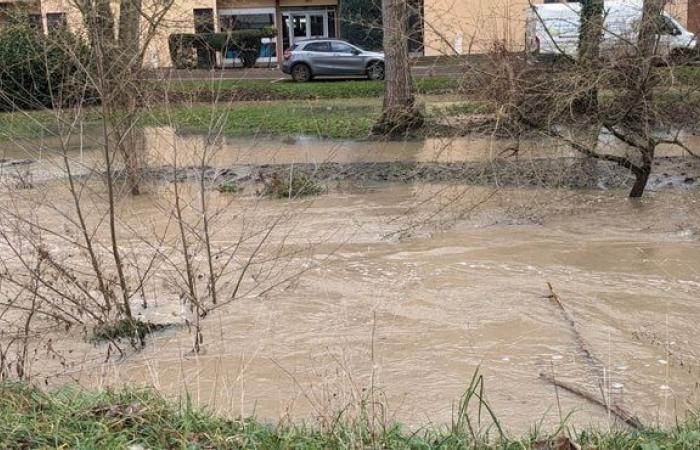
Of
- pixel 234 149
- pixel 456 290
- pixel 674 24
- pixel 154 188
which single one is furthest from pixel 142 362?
pixel 234 149

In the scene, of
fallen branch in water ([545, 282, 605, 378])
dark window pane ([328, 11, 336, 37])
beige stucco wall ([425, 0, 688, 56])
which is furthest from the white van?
dark window pane ([328, 11, 336, 37])

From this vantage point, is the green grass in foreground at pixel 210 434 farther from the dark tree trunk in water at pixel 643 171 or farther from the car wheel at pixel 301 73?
the car wheel at pixel 301 73

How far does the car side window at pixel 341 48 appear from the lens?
27984mm

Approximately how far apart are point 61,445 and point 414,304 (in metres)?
3.97

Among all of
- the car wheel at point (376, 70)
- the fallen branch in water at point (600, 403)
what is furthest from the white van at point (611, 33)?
the car wheel at point (376, 70)

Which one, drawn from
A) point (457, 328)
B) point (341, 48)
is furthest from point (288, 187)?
point (341, 48)

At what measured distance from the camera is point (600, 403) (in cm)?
485

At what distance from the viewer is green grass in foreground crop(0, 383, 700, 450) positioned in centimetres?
354

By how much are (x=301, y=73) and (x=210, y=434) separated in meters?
25.7

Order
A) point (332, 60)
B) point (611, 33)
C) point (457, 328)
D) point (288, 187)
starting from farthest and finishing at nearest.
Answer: point (332, 60) < point (288, 187) < point (611, 33) < point (457, 328)

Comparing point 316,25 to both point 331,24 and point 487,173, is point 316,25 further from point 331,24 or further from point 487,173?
point 487,173

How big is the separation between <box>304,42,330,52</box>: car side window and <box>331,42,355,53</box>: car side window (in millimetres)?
221

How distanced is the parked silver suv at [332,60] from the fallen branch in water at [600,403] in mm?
23426

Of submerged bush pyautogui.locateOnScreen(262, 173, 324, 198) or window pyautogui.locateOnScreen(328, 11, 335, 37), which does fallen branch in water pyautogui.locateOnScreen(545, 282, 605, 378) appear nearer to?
submerged bush pyautogui.locateOnScreen(262, 173, 324, 198)
